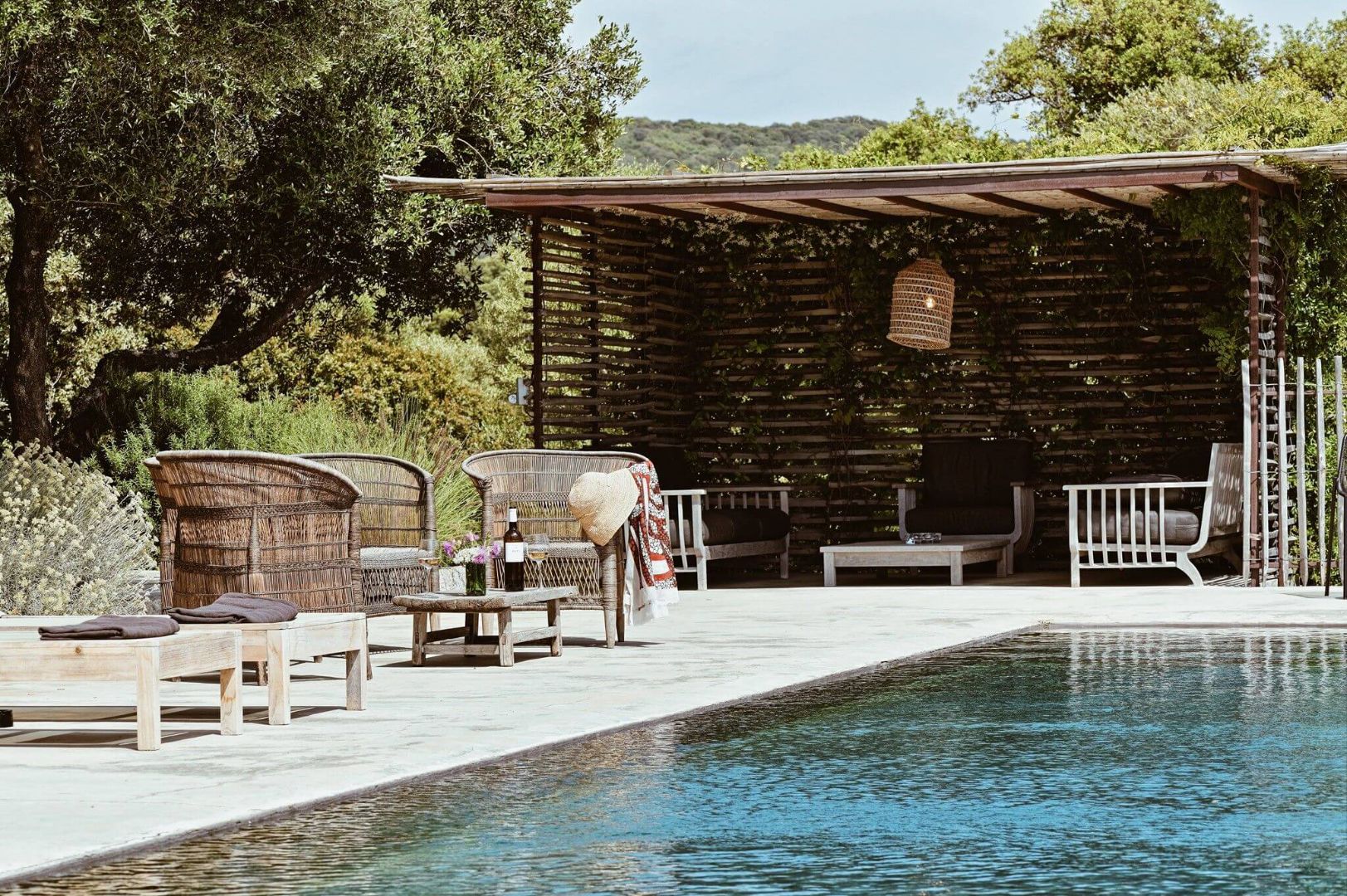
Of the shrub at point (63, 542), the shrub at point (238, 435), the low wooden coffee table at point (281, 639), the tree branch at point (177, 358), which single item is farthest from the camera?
the tree branch at point (177, 358)

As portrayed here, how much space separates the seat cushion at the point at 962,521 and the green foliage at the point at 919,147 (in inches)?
344

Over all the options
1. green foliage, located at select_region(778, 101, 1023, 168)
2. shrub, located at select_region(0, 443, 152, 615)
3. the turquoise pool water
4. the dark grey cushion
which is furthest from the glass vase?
green foliage, located at select_region(778, 101, 1023, 168)

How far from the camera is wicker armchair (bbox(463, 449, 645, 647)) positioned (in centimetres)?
848

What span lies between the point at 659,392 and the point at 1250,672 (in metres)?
7.75

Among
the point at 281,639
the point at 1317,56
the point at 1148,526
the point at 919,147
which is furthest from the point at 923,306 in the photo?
the point at 1317,56

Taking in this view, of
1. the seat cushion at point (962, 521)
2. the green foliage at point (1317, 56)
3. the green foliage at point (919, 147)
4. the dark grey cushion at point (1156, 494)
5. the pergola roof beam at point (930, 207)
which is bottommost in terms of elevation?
the seat cushion at point (962, 521)

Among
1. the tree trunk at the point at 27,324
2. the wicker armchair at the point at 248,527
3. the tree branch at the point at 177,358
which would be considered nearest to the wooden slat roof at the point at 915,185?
the tree trunk at the point at 27,324

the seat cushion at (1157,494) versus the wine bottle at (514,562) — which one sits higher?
the seat cushion at (1157,494)

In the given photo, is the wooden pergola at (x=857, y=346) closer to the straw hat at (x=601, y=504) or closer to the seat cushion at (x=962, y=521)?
the seat cushion at (x=962, y=521)

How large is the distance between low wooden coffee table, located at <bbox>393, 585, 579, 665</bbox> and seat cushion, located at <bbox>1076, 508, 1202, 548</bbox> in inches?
180

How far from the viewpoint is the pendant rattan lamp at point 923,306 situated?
45.2 feet

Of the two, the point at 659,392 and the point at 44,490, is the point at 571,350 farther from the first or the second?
the point at 44,490

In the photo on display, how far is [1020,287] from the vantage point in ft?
46.8

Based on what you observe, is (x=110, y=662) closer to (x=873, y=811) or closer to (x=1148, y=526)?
(x=873, y=811)
